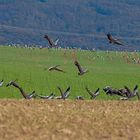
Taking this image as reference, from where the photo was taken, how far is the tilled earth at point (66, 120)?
15.0 m

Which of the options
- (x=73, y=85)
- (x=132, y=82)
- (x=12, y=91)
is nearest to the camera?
(x=12, y=91)

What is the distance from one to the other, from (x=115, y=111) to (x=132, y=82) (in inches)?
1363

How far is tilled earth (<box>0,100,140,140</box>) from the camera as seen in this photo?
15000 millimetres


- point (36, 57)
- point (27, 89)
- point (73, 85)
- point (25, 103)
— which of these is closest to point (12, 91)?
point (27, 89)

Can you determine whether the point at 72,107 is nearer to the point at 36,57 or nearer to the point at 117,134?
the point at 117,134

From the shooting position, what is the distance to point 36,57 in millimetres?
80375

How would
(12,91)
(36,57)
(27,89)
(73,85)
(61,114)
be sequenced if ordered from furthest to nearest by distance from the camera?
(36,57), (73,85), (27,89), (12,91), (61,114)

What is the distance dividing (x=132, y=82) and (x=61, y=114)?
35.7m

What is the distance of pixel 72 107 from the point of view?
18188 mm

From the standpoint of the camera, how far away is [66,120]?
1625 cm

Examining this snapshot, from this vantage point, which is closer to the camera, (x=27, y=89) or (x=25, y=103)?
Answer: (x=25, y=103)

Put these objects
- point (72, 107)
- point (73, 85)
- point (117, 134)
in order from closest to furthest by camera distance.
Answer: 1. point (117, 134)
2. point (72, 107)
3. point (73, 85)

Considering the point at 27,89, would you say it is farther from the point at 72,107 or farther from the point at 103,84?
the point at 72,107

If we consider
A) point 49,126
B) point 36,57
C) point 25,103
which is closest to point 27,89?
point 25,103
